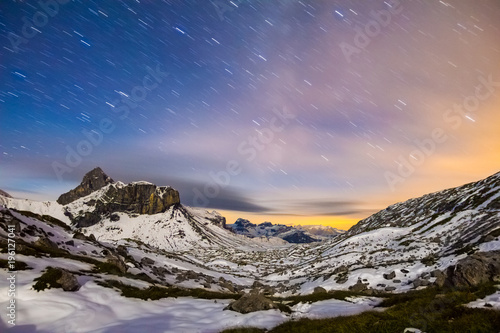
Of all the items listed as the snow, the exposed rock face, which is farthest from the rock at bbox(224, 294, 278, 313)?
the exposed rock face

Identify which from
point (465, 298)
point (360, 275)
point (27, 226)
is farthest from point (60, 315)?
point (360, 275)

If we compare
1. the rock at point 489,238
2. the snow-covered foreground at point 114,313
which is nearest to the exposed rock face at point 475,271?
the snow-covered foreground at point 114,313

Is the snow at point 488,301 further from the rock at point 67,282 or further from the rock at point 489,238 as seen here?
the rock at point 489,238

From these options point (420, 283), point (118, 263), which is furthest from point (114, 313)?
point (420, 283)

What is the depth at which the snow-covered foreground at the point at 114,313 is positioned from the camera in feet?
46.7

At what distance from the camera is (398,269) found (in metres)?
41.2

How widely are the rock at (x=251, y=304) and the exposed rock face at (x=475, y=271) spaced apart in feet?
63.2

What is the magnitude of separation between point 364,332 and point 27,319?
18.0m

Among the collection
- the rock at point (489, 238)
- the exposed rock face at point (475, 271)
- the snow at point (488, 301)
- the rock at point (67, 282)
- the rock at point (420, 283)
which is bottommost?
the rock at point (420, 283)

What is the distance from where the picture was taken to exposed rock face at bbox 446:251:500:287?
23.8m

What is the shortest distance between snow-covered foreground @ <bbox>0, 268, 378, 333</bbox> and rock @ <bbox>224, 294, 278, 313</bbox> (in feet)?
1.91

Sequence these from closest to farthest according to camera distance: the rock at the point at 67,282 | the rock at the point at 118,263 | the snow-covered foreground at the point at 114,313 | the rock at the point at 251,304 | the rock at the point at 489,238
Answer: the snow-covered foreground at the point at 114,313 → the rock at the point at 251,304 → the rock at the point at 67,282 → the rock at the point at 118,263 → the rock at the point at 489,238

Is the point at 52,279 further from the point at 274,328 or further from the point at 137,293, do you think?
the point at 274,328

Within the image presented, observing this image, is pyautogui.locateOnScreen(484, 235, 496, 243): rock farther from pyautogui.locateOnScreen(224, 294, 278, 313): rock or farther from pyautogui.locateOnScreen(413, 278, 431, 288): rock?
pyautogui.locateOnScreen(224, 294, 278, 313): rock
